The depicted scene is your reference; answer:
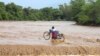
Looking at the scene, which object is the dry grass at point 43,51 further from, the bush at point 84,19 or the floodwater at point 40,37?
the bush at point 84,19

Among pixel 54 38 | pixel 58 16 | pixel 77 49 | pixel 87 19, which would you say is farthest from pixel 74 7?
pixel 77 49

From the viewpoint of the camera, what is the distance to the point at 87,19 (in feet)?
161

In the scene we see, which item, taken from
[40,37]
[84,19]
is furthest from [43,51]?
[84,19]

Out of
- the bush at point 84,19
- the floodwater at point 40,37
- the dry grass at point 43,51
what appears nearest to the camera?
the dry grass at point 43,51

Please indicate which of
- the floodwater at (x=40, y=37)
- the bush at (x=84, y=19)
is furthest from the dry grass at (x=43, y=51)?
the bush at (x=84, y=19)

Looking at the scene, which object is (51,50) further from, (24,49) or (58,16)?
(58,16)

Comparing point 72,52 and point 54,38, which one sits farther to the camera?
point 54,38

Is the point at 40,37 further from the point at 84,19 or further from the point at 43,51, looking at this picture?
the point at 84,19

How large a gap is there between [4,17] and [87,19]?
31.7m

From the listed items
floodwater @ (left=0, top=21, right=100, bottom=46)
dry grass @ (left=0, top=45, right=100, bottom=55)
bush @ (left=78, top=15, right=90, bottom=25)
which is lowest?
bush @ (left=78, top=15, right=90, bottom=25)

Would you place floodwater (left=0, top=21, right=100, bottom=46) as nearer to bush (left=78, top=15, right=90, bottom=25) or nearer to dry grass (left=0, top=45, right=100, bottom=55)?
dry grass (left=0, top=45, right=100, bottom=55)

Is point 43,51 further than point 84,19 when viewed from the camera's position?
No

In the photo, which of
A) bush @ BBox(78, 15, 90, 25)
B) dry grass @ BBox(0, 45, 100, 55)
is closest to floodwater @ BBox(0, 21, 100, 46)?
dry grass @ BBox(0, 45, 100, 55)

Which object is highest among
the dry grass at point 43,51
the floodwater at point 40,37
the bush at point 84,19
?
the dry grass at point 43,51
